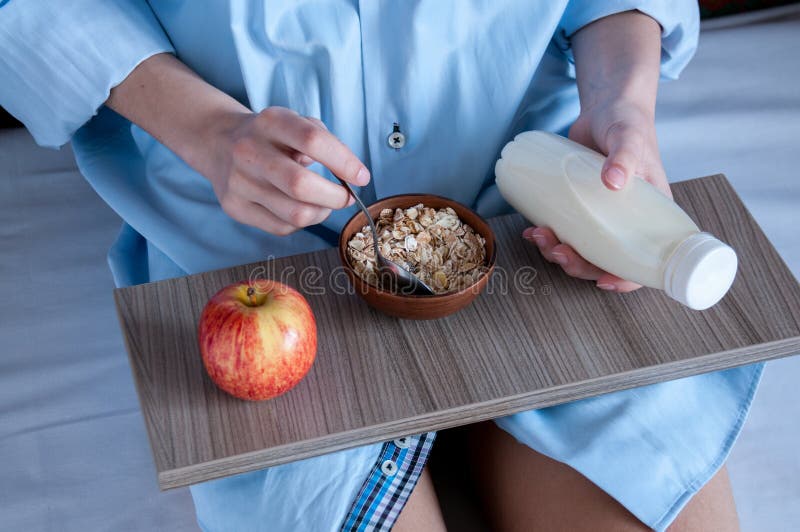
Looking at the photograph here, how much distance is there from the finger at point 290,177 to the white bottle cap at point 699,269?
271mm

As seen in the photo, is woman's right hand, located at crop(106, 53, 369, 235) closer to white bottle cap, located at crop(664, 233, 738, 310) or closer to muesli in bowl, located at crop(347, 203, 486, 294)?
muesli in bowl, located at crop(347, 203, 486, 294)

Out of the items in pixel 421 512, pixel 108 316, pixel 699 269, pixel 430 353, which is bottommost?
pixel 108 316

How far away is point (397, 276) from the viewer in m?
0.69

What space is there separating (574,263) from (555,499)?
0.74 feet

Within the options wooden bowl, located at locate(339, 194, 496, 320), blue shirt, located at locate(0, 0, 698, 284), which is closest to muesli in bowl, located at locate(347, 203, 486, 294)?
wooden bowl, located at locate(339, 194, 496, 320)

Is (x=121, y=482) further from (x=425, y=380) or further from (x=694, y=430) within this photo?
(x=694, y=430)

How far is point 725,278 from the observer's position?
0.65 m

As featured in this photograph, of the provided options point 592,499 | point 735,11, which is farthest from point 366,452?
point 735,11

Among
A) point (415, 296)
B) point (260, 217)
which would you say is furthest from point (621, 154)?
point (260, 217)

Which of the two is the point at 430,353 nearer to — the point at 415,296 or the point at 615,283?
the point at 415,296

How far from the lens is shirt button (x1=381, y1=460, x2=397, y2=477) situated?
728 mm

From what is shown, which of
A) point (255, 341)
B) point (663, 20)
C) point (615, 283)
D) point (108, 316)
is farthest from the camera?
point (108, 316)

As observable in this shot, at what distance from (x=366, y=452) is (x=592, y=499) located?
22cm

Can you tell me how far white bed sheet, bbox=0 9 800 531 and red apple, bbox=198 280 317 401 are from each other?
0.32m
